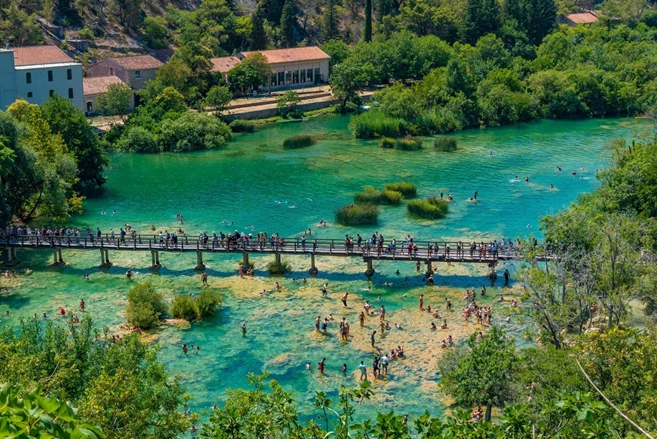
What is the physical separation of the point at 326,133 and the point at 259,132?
7.90 m

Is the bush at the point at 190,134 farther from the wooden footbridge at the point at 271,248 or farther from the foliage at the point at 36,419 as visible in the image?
the foliage at the point at 36,419

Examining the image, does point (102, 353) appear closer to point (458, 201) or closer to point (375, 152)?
point (458, 201)

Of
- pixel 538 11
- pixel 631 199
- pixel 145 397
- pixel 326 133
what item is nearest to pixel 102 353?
pixel 145 397

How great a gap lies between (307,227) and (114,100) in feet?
129

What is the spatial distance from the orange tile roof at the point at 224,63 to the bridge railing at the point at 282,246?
2190 inches

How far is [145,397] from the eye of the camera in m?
26.6

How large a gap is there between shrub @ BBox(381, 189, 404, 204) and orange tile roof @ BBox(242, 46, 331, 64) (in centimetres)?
5012

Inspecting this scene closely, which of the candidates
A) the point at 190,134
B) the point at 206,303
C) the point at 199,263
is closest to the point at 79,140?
the point at 190,134

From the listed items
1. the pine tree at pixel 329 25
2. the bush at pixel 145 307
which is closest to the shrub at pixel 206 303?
the bush at pixel 145 307

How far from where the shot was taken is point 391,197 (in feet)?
216

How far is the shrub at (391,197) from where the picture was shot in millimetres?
65812

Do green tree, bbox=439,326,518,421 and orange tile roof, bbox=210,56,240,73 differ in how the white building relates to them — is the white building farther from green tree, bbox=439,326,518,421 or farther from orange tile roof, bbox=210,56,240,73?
green tree, bbox=439,326,518,421

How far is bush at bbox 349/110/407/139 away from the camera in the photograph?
300 feet

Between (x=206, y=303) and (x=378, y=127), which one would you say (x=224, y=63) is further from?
(x=206, y=303)
